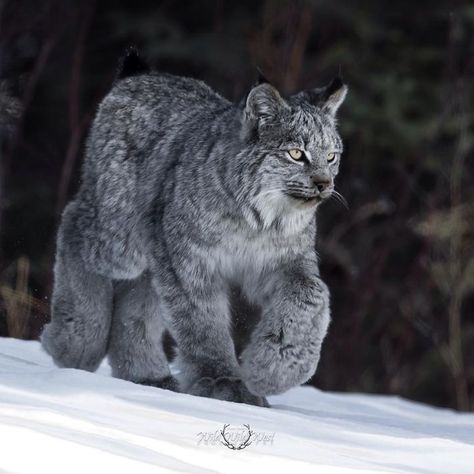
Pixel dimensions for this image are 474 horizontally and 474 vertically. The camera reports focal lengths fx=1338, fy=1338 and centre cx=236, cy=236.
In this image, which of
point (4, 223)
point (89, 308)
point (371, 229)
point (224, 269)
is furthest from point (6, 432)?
point (371, 229)

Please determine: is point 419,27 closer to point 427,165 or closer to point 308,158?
point 427,165

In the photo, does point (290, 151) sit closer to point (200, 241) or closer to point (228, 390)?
point (200, 241)

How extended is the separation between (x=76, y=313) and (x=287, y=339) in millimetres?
1138

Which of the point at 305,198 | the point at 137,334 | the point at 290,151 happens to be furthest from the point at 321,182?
the point at 137,334

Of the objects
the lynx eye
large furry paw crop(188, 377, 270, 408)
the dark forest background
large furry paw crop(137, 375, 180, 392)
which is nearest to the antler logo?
large furry paw crop(188, 377, 270, 408)

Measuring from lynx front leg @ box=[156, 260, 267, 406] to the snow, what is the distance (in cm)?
43

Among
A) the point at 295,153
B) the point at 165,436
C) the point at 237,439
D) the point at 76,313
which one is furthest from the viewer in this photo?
the point at 76,313

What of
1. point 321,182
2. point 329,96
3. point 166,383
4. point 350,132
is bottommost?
point 350,132

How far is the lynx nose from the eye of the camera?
5.08 m

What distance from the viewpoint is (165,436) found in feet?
12.3

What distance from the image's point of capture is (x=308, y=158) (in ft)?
17.0

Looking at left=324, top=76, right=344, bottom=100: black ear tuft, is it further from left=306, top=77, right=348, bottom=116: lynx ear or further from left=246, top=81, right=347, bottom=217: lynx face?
left=246, top=81, right=347, bottom=217: lynx face

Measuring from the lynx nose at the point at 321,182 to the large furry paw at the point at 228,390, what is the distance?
81 cm

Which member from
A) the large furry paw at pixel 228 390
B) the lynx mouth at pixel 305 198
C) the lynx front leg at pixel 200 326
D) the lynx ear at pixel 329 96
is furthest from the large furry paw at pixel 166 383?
the lynx ear at pixel 329 96
